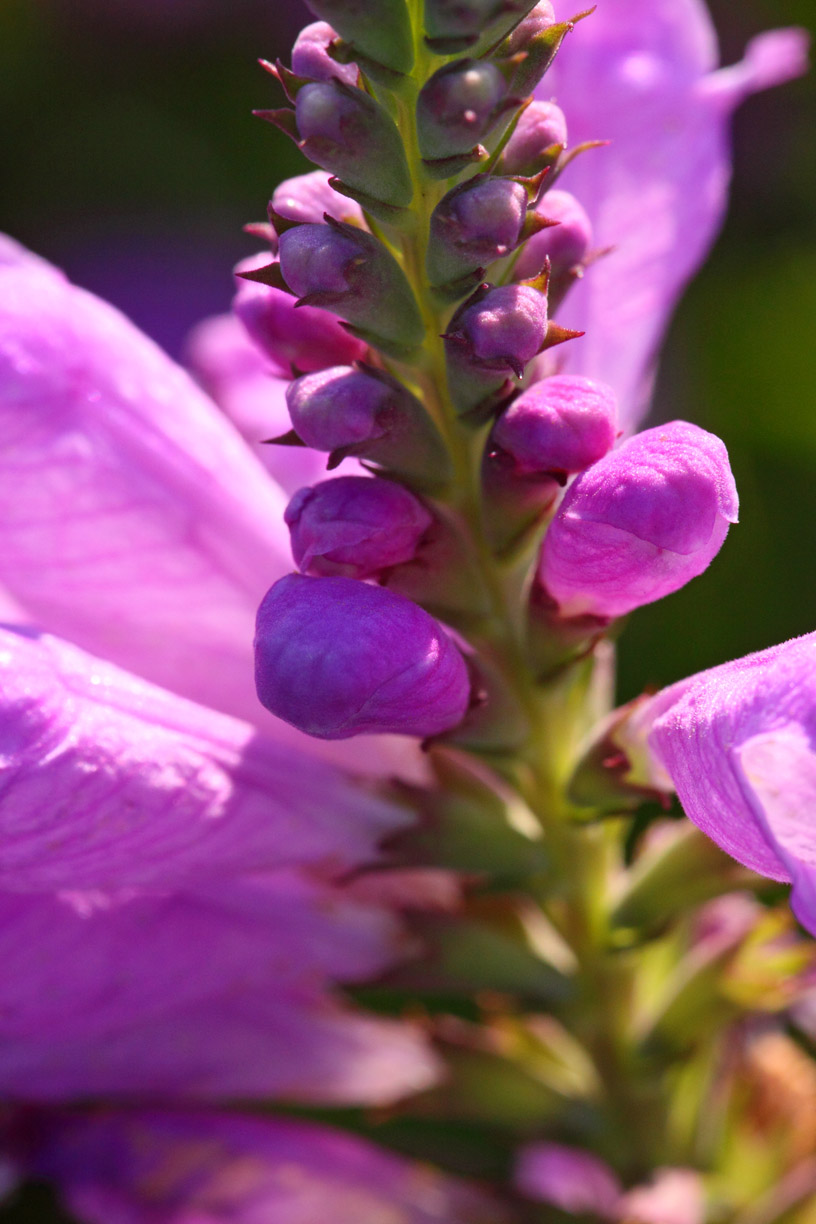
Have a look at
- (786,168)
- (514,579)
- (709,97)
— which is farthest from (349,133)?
(786,168)

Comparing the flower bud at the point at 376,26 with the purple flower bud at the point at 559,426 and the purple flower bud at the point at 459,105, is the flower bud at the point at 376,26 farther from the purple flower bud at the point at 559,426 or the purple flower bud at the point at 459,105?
the purple flower bud at the point at 559,426

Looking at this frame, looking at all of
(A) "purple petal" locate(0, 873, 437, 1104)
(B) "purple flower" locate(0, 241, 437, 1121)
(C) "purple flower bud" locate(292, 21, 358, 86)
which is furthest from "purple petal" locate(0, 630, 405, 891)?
(C) "purple flower bud" locate(292, 21, 358, 86)

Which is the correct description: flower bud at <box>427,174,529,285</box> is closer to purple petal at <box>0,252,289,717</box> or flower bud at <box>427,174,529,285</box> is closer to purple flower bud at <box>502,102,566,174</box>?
purple flower bud at <box>502,102,566,174</box>

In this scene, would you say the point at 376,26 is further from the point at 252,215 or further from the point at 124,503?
the point at 252,215

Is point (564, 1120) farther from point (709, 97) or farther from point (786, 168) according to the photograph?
point (786, 168)

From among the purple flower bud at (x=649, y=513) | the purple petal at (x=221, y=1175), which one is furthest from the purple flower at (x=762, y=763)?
the purple petal at (x=221, y=1175)

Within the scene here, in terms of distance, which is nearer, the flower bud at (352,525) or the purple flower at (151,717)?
the flower bud at (352,525)

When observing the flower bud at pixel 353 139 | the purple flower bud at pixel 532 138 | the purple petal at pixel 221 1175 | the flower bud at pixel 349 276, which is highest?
the flower bud at pixel 353 139
